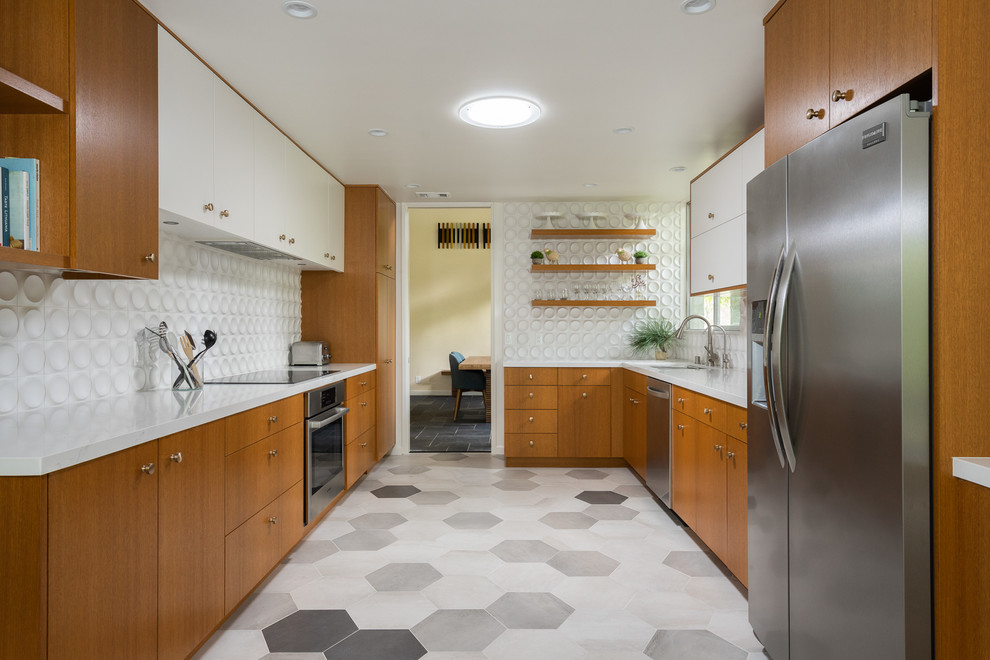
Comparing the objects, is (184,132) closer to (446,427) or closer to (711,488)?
(711,488)

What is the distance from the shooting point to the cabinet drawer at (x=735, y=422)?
235cm

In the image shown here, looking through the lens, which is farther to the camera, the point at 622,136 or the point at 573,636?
the point at 622,136

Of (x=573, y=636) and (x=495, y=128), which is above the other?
(x=495, y=128)

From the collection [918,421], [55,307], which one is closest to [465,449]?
[55,307]

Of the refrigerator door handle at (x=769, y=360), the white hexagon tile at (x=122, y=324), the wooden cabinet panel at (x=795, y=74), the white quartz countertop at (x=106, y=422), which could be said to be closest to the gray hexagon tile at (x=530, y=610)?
the refrigerator door handle at (x=769, y=360)

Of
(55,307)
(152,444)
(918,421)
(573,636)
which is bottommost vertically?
(573,636)

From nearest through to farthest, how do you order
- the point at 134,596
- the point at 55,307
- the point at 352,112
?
1. the point at 134,596
2. the point at 55,307
3. the point at 352,112

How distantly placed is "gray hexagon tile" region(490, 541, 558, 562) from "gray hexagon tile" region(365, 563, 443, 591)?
0.39 m

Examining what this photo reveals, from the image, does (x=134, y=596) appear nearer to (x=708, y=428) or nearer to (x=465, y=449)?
(x=708, y=428)

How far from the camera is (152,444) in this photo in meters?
1.68

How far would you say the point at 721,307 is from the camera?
14.8 ft

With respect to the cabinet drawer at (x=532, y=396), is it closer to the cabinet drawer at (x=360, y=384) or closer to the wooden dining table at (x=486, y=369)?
the cabinet drawer at (x=360, y=384)

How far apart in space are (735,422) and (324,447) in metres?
2.22

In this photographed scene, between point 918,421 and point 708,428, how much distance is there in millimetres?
1542
